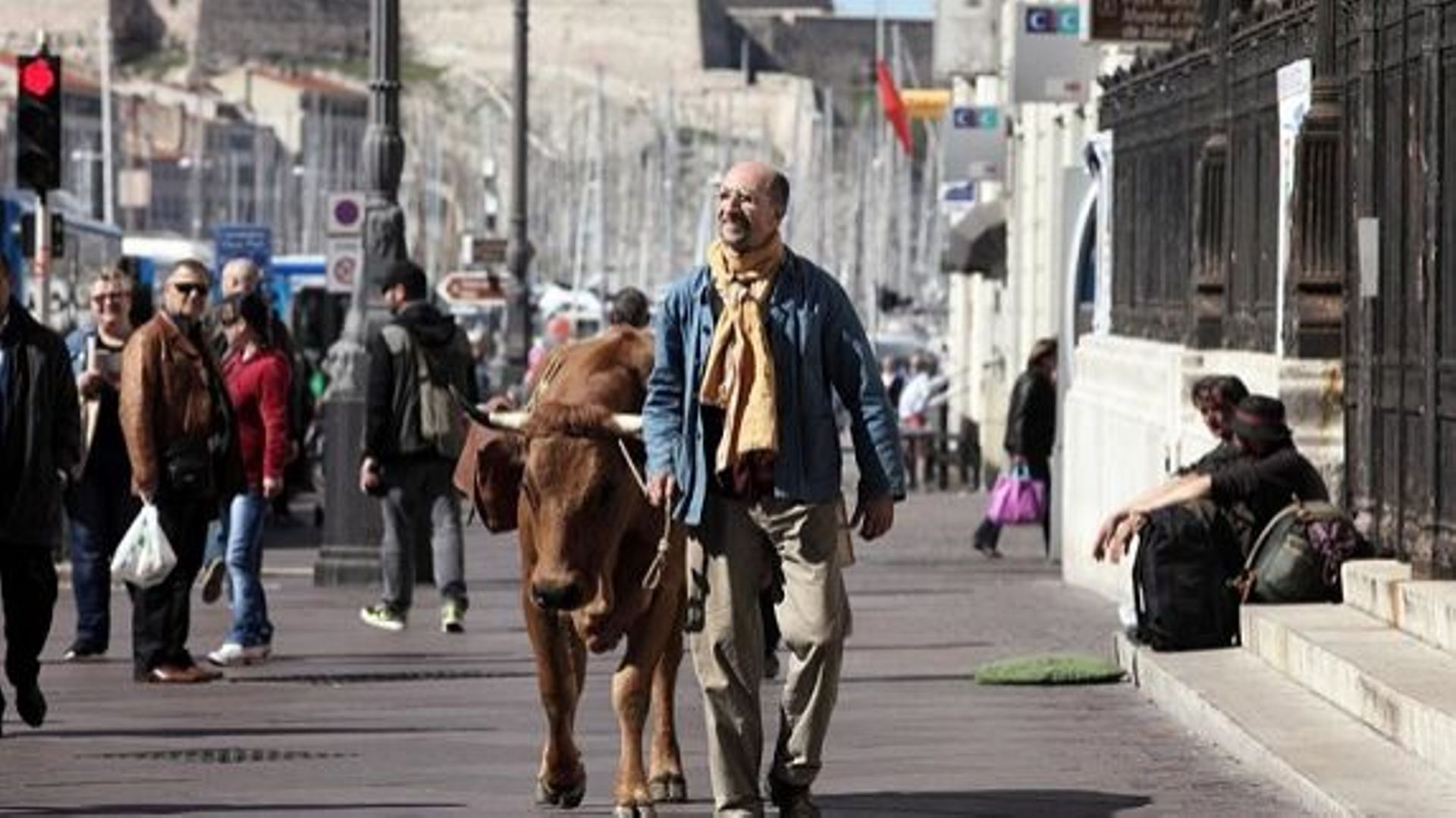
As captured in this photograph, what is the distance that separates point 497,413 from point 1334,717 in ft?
9.57

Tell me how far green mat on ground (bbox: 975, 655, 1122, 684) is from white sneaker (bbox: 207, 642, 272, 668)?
3342mm

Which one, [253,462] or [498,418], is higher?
[498,418]

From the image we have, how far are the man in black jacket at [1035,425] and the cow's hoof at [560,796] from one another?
818 inches

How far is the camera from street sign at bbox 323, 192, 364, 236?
3872cm

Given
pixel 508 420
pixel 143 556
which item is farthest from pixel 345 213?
pixel 508 420

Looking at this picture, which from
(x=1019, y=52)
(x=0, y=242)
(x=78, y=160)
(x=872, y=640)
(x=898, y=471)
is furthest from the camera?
(x=78, y=160)

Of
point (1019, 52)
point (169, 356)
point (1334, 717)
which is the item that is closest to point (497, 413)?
point (1334, 717)

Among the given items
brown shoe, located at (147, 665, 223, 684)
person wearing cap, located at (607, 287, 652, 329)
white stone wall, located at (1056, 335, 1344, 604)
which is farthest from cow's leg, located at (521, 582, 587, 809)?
white stone wall, located at (1056, 335, 1344, 604)

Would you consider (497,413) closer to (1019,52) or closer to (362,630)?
(362,630)

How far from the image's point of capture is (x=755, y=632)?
14930 millimetres

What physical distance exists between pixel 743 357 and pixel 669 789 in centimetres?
174

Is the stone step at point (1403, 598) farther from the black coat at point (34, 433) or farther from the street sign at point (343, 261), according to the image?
the street sign at point (343, 261)

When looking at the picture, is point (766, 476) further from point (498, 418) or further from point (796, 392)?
point (498, 418)

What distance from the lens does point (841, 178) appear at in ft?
511
